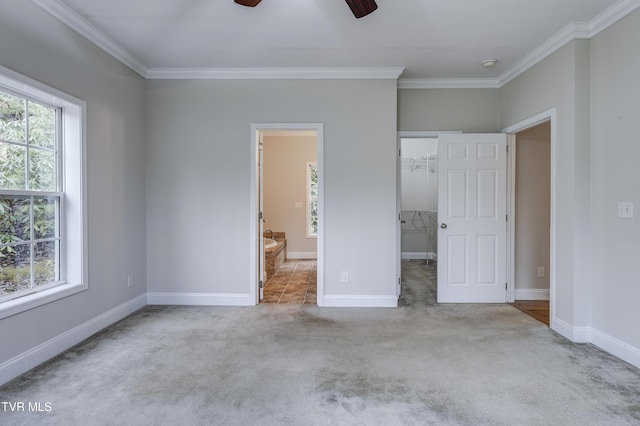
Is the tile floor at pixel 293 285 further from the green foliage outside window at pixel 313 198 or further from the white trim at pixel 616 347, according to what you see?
the white trim at pixel 616 347

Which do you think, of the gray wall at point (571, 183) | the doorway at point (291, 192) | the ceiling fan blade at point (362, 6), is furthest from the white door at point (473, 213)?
the doorway at point (291, 192)

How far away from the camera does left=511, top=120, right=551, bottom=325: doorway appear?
4078 millimetres

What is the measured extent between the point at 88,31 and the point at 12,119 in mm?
1025

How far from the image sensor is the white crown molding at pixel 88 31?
2.49 m

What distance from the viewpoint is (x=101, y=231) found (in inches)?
122

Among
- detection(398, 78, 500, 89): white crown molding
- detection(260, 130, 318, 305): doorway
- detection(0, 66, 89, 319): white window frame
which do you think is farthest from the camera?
detection(260, 130, 318, 305): doorway

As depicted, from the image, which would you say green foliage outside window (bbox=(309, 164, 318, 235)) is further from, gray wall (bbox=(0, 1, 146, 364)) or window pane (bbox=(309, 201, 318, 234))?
gray wall (bbox=(0, 1, 146, 364))

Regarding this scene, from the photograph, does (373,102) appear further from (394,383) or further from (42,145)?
(42,145)

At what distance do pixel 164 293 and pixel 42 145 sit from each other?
6.38 feet

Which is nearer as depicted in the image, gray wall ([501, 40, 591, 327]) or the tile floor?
gray wall ([501, 40, 591, 327])

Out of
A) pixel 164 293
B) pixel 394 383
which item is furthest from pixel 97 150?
pixel 394 383

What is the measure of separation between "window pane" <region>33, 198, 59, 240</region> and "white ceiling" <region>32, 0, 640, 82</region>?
1.43 m

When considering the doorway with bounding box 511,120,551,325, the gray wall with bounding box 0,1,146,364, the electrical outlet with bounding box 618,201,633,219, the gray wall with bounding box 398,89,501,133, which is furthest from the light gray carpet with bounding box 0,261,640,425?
the gray wall with bounding box 398,89,501,133

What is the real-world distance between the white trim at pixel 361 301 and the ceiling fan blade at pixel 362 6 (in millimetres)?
2775
